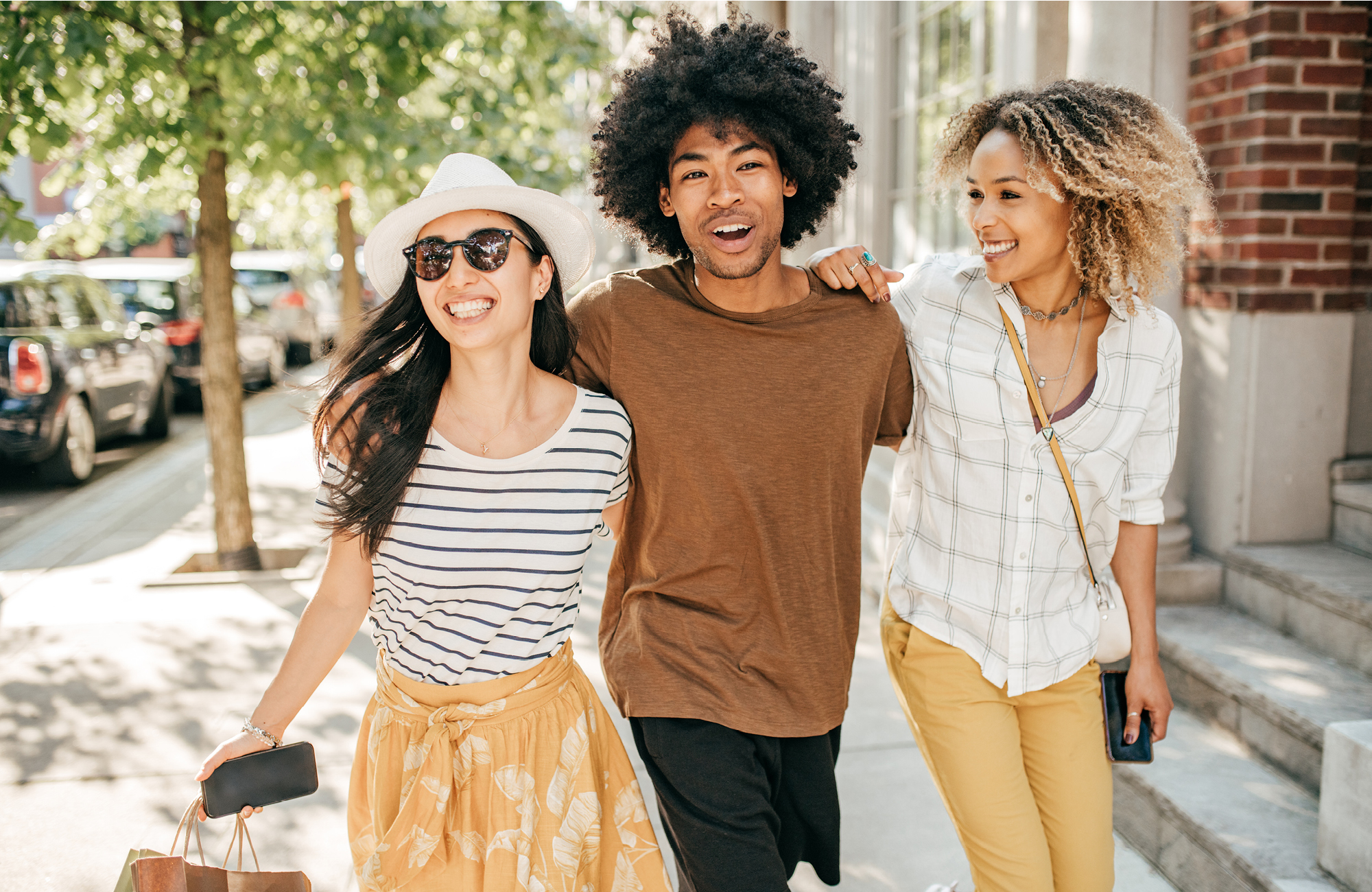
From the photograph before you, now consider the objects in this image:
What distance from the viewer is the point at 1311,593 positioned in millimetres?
3799

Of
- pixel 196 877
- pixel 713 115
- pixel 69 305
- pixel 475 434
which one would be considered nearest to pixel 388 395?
pixel 475 434

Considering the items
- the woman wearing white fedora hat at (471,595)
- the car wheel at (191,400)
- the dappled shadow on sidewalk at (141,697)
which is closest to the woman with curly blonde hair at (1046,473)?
the woman wearing white fedora hat at (471,595)

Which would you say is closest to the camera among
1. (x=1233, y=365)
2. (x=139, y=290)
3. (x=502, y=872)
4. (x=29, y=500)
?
(x=502, y=872)

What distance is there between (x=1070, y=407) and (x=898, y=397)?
1.35 feet

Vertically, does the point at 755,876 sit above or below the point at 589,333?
below

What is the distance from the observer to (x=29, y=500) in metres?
9.38

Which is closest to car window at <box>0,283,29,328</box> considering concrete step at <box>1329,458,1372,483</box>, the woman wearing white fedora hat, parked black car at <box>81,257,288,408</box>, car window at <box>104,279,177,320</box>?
parked black car at <box>81,257,288,408</box>

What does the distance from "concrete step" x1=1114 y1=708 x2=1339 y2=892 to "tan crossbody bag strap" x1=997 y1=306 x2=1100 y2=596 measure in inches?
42.4

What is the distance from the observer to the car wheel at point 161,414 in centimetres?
1207

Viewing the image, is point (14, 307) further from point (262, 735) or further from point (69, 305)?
point (262, 735)

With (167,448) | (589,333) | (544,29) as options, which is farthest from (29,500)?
(589,333)

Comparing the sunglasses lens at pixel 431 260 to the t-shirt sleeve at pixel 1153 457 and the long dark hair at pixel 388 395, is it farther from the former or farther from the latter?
the t-shirt sleeve at pixel 1153 457

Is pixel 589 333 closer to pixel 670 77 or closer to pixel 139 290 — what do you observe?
pixel 670 77

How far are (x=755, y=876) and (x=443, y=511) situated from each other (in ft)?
3.47
